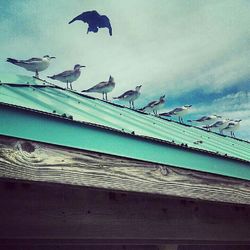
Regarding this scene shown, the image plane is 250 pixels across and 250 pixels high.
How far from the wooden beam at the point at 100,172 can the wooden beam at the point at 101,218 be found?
0.08 m

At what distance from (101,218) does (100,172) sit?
17.5 inches

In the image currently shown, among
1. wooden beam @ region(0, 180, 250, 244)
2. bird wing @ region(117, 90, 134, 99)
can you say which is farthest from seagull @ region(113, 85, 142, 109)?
wooden beam @ region(0, 180, 250, 244)

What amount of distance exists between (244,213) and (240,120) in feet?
46.0

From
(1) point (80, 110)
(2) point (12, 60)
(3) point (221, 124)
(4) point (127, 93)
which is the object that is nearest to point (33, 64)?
(2) point (12, 60)

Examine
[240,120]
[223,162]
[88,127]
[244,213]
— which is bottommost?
[244,213]

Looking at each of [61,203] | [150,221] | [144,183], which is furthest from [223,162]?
[61,203]

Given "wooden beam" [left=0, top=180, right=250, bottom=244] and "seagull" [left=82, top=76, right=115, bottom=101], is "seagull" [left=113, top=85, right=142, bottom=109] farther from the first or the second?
"wooden beam" [left=0, top=180, right=250, bottom=244]

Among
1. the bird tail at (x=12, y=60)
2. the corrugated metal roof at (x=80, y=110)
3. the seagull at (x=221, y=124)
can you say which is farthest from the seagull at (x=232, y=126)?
the corrugated metal roof at (x=80, y=110)

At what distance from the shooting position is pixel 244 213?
3.28 m

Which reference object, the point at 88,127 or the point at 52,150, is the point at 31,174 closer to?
the point at 52,150

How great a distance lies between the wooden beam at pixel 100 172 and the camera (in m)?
1.67

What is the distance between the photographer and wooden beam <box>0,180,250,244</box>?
1897 millimetres

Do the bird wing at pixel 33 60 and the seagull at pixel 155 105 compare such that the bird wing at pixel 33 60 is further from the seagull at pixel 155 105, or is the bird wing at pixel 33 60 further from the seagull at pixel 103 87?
the seagull at pixel 155 105

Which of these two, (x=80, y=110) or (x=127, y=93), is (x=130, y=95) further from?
(x=80, y=110)
